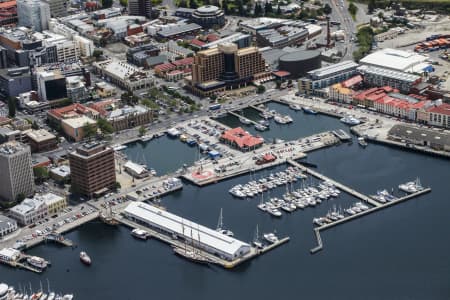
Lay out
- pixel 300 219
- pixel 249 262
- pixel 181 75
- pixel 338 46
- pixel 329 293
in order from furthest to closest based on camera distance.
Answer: pixel 338 46
pixel 181 75
pixel 300 219
pixel 249 262
pixel 329 293

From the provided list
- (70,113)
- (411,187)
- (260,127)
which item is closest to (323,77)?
(260,127)

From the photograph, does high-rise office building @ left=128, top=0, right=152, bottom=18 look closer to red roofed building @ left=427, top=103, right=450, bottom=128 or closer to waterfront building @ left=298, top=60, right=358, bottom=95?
waterfront building @ left=298, top=60, right=358, bottom=95

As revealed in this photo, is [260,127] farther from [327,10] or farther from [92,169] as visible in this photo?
[327,10]

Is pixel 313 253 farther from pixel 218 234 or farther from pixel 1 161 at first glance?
pixel 1 161

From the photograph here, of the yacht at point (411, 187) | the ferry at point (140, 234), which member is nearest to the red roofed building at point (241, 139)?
the yacht at point (411, 187)

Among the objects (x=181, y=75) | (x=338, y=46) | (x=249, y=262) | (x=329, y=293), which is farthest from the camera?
(x=338, y=46)

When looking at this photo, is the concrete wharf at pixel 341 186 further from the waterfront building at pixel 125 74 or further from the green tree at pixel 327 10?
the green tree at pixel 327 10

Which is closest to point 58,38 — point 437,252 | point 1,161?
point 1,161
